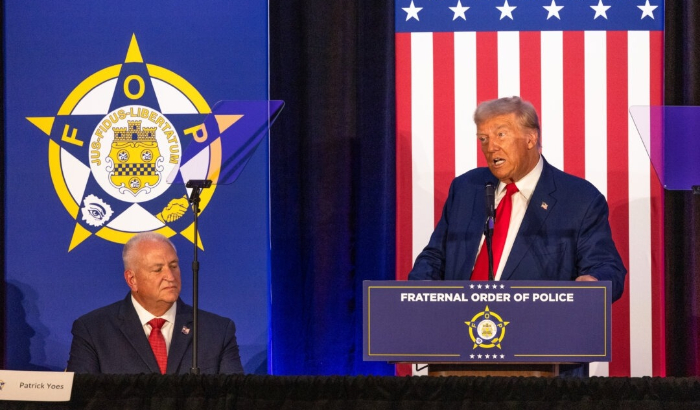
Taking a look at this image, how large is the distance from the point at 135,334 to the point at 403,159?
62.3 inches

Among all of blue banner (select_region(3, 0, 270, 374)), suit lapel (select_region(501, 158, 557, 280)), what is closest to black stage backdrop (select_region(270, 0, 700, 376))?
blue banner (select_region(3, 0, 270, 374))

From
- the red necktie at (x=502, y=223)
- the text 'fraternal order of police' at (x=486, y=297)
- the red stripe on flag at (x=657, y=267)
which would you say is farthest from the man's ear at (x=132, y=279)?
the red stripe on flag at (x=657, y=267)

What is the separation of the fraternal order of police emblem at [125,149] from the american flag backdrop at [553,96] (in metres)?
1.13

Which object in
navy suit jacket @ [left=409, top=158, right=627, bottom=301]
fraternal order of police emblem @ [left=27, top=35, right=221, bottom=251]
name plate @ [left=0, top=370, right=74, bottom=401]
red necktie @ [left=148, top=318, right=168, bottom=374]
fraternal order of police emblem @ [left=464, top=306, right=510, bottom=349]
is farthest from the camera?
fraternal order of police emblem @ [left=27, top=35, right=221, bottom=251]

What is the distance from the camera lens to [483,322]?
99.6 inches

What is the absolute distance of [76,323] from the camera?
392 cm

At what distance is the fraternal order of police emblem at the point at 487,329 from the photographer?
8.27 ft

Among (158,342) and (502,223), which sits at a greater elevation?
(502,223)

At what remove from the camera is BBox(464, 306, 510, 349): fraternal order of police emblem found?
2521 millimetres

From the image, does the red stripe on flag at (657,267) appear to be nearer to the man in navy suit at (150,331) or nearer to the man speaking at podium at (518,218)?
the man speaking at podium at (518,218)

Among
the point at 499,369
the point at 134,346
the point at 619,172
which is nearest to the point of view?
the point at 499,369

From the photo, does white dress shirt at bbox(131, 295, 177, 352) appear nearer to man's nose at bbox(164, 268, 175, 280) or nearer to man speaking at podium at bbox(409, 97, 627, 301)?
man's nose at bbox(164, 268, 175, 280)

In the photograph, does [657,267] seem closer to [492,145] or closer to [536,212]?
[536,212]

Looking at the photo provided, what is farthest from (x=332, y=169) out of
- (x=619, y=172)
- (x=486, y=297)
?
(x=486, y=297)
